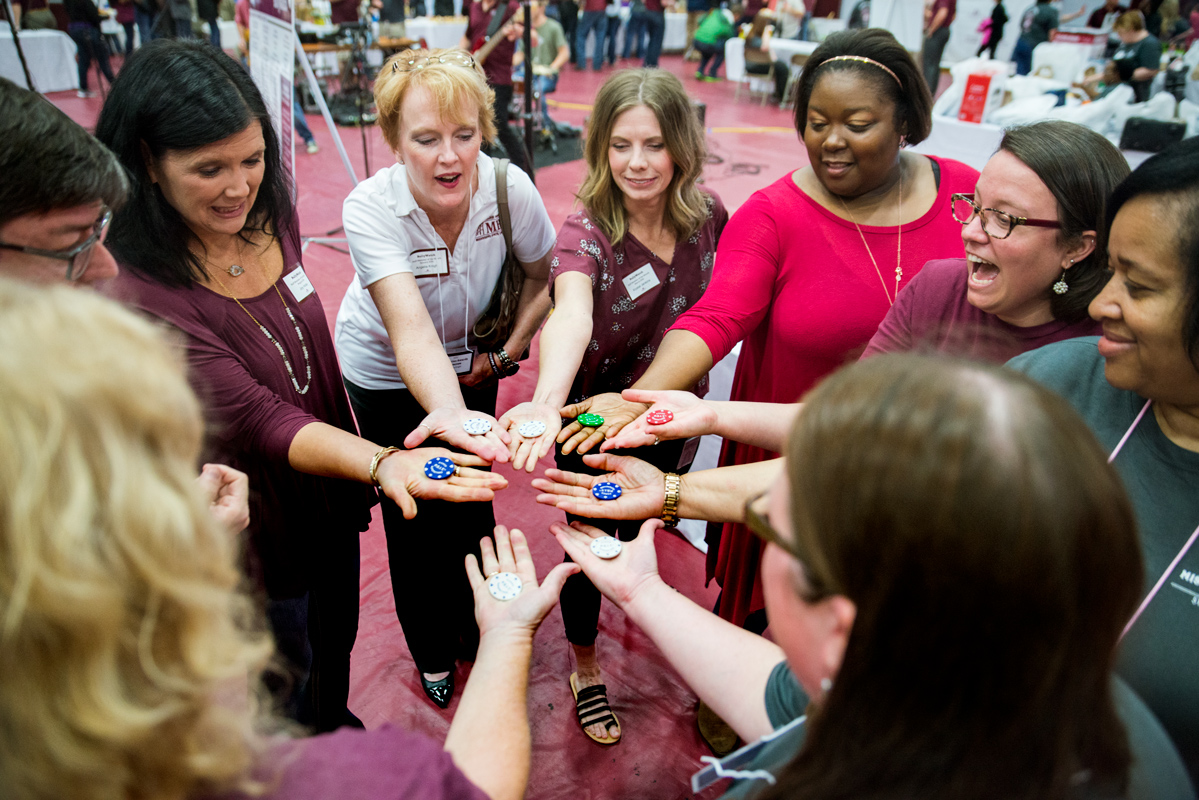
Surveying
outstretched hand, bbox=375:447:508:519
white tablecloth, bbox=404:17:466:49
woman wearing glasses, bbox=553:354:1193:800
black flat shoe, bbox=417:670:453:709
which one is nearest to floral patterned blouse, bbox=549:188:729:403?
outstretched hand, bbox=375:447:508:519

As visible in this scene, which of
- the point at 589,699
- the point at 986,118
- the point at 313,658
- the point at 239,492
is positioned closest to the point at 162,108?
the point at 239,492

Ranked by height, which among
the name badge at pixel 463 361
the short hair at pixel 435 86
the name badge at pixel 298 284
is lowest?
the name badge at pixel 463 361

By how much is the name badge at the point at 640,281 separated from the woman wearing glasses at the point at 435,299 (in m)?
0.40

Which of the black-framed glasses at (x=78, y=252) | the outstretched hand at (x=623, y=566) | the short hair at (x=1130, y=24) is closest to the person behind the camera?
the black-framed glasses at (x=78, y=252)

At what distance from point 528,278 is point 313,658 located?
4.64 feet

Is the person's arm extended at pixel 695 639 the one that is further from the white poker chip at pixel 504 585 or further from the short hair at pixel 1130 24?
the short hair at pixel 1130 24

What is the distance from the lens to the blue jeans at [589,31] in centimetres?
1469

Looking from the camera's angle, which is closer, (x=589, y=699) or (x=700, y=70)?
(x=589, y=699)

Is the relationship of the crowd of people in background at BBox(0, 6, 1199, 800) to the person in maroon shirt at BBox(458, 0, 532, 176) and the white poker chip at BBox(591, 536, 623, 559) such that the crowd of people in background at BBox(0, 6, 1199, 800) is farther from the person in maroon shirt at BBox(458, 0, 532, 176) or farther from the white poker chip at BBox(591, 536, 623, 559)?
the person in maroon shirt at BBox(458, 0, 532, 176)

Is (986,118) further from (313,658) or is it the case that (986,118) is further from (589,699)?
(313,658)

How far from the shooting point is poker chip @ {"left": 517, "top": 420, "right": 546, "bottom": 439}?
2.04m

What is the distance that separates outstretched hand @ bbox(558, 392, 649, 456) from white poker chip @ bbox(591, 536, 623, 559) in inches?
14.2

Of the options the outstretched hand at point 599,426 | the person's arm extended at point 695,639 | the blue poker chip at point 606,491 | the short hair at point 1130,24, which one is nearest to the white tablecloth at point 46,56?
the outstretched hand at point 599,426

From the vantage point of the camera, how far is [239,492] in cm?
156
